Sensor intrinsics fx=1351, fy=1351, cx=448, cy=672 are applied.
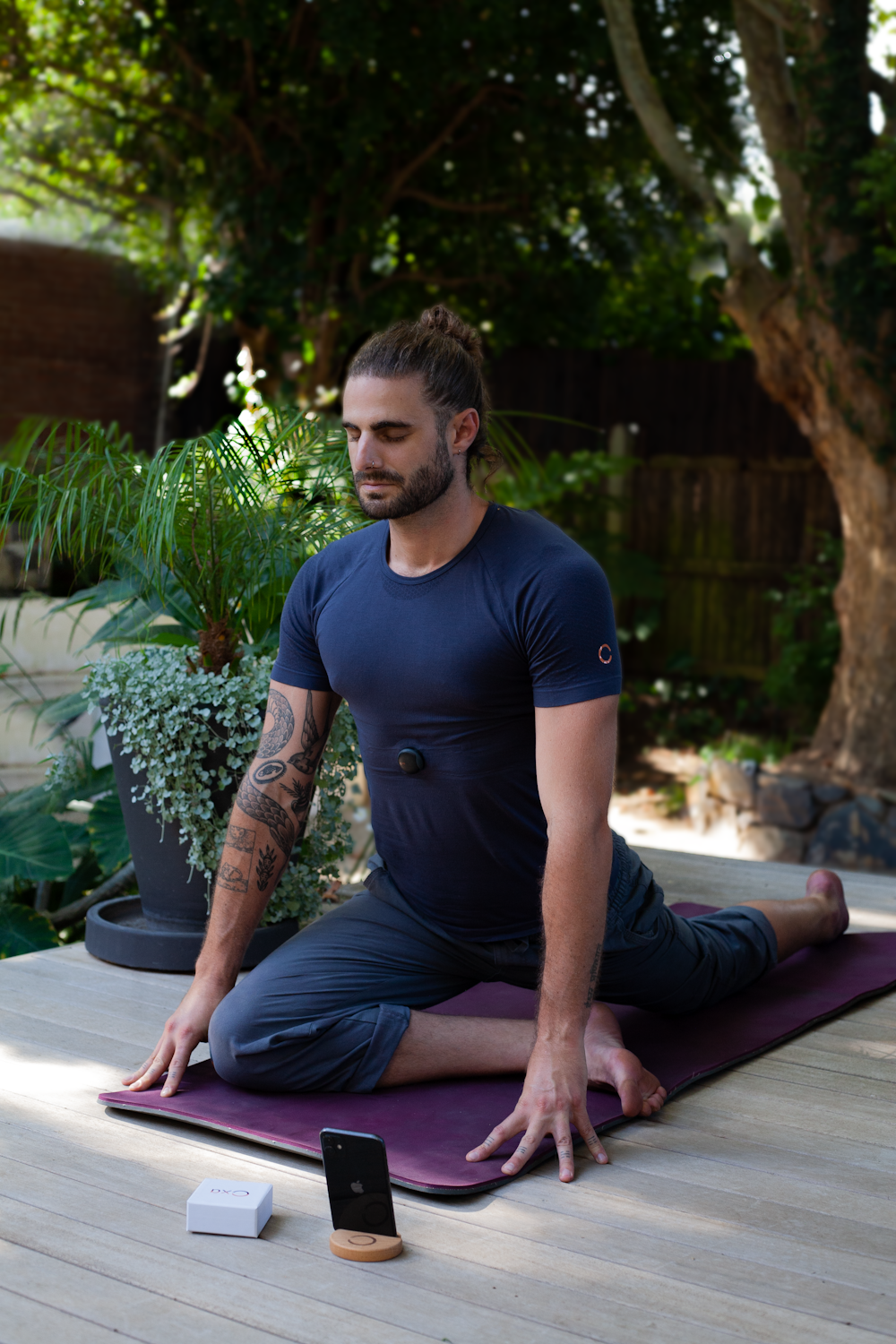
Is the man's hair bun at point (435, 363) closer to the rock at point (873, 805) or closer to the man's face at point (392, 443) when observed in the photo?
the man's face at point (392, 443)

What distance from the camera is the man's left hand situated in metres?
1.80

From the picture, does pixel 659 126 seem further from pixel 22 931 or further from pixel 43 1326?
pixel 43 1326

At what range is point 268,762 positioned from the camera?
2.29 meters

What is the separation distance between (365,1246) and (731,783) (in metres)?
4.72

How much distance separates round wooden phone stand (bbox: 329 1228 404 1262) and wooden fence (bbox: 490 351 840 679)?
574cm

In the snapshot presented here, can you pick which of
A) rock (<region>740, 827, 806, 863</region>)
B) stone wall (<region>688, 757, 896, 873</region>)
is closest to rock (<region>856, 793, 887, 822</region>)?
stone wall (<region>688, 757, 896, 873</region>)

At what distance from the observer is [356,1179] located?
1.66 metres

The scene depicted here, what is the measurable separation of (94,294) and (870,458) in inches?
217

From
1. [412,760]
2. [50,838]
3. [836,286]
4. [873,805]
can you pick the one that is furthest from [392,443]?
[873,805]

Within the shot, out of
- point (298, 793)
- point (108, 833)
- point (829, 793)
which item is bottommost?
point (829, 793)

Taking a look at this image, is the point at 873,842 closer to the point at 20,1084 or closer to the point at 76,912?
the point at 76,912

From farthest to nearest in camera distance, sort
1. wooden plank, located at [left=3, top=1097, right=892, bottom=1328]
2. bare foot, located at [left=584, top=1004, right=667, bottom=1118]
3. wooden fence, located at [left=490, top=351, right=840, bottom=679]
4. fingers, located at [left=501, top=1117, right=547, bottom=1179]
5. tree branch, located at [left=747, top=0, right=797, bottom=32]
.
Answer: wooden fence, located at [left=490, top=351, right=840, bottom=679] < tree branch, located at [left=747, top=0, right=797, bottom=32] < bare foot, located at [left=584, top=1004, right=667, bottom=1118] < fingers, located at [left=501, top=1117, right=547, bottom=1179] < wooden plank, located at [left=3, top=1097, right=892, bottom=1328]

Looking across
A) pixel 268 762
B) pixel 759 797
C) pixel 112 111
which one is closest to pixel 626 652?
pixel 759 797

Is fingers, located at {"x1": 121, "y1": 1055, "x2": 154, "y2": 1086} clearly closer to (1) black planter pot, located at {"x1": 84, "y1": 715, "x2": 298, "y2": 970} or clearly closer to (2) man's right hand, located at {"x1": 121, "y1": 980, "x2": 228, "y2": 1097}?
(2) man's right hand, located at {"x1": 121, "y1": 980, "x2": 228, "y2": 1097}
